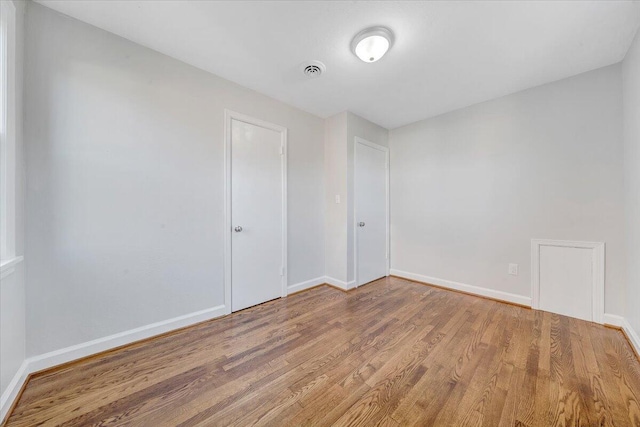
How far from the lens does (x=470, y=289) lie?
291 cm

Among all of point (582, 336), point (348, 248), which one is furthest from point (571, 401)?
point (348, 248)

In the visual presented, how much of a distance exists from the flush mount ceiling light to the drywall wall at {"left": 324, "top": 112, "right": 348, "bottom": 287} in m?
1.23

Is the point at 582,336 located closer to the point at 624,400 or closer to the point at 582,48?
the point at 624,400

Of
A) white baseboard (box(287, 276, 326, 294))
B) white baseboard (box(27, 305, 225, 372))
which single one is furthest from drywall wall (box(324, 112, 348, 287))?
white baseboard (box(27, 305, 225, 372))

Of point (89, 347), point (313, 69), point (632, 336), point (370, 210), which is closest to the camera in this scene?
point (89, 347)

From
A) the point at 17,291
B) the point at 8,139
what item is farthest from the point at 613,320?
the point at 8,139

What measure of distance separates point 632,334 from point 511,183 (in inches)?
61.8

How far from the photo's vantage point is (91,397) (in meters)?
1.34

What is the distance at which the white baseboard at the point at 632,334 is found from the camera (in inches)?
68.2

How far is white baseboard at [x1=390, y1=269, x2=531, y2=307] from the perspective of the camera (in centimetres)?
256

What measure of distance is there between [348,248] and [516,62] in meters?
2.54

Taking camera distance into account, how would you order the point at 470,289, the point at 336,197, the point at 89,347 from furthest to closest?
the point at 336,197 → the point at 470,289 → the point at 89,347

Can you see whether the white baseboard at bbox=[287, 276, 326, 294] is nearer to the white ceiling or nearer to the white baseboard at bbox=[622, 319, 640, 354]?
the white ceiling

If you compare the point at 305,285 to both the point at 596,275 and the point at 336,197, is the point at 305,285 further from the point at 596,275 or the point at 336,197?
the point at 596,275
